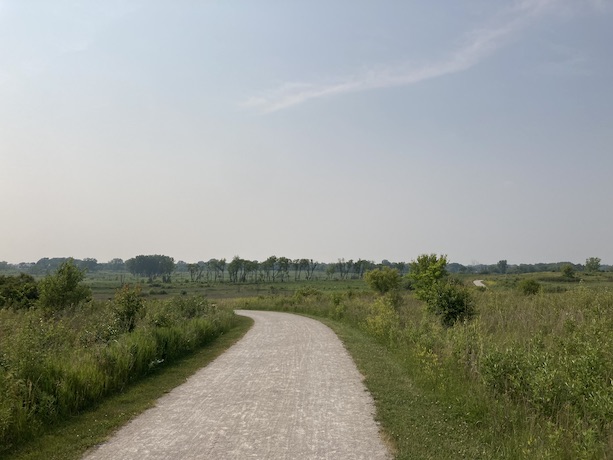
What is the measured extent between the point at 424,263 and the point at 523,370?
97.5ft

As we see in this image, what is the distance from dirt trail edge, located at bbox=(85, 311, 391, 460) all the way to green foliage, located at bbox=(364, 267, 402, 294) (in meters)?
35.5

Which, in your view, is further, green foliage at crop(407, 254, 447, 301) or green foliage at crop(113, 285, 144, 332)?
green foliage at crop(407, 254, 447, 301)

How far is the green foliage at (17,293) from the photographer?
27.3 metres

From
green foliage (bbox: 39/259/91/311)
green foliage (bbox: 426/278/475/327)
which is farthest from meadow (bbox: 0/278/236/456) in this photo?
green foliage (bbox: 426/278/475/327)

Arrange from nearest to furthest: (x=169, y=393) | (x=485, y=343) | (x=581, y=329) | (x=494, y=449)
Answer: (x=494, y=449), (x=169, y=393), (x=485, y=343), (x=581, y=329)

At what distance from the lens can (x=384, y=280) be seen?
48344 mm

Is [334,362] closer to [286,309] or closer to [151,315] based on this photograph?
[151,315]

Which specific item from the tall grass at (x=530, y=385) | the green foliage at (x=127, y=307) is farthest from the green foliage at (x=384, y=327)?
the green foliage at (x=127, y=307)

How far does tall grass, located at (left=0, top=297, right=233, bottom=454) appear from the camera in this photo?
744 cm

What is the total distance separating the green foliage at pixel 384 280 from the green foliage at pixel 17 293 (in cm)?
3262

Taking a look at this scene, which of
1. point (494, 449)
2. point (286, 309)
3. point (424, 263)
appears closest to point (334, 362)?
point (494, 449)

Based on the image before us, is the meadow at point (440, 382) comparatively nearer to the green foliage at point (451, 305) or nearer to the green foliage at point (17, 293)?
the green foliage at point (451, 305)

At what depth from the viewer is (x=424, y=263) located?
1468 inches

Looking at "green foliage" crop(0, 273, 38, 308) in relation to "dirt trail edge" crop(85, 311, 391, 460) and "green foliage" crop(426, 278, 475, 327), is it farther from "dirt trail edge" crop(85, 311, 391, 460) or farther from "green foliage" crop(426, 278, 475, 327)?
"green foliage" crop(426, 278, 475, 327)
